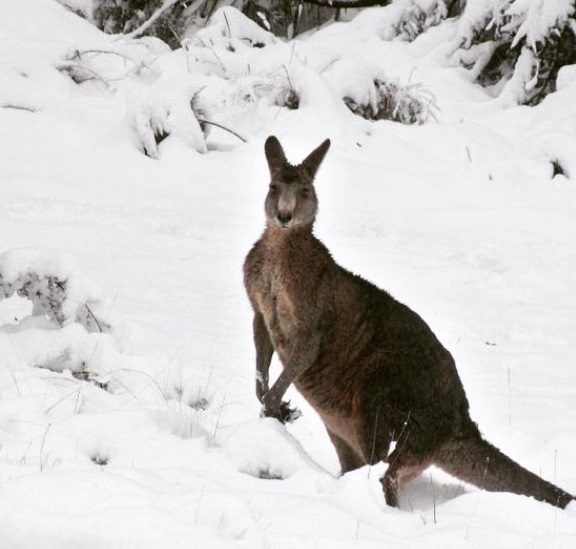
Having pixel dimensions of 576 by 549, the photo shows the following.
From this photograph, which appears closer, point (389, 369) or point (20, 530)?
point (20, 530)

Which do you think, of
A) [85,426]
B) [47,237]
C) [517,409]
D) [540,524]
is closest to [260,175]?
[47,237]

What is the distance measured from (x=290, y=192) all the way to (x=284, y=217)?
0.45 ft

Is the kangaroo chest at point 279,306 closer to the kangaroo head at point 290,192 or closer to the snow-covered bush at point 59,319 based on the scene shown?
the kangaroo head at point 290,192

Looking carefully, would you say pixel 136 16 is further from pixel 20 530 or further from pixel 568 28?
pixel 20 530

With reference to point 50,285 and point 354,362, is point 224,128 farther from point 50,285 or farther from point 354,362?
point 354,362

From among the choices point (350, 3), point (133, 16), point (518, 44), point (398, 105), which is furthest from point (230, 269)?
point (133, 16)

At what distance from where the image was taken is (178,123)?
11.3m

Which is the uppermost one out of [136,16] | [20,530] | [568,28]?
[20,530]

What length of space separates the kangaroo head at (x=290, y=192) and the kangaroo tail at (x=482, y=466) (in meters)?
1.31

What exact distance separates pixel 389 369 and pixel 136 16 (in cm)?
1214

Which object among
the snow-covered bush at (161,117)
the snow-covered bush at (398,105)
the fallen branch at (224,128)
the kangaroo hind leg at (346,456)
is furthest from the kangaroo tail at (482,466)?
the snow-covered bush at (398,105)

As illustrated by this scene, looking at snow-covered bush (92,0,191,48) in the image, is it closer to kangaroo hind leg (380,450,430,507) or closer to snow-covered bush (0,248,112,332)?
snow-covered bush (0,248,112,332)

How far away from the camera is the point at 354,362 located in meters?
5.02

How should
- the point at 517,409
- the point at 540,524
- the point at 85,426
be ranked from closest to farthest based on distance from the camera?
the point at 540,524
the point at 85,426
the point at 517,409
